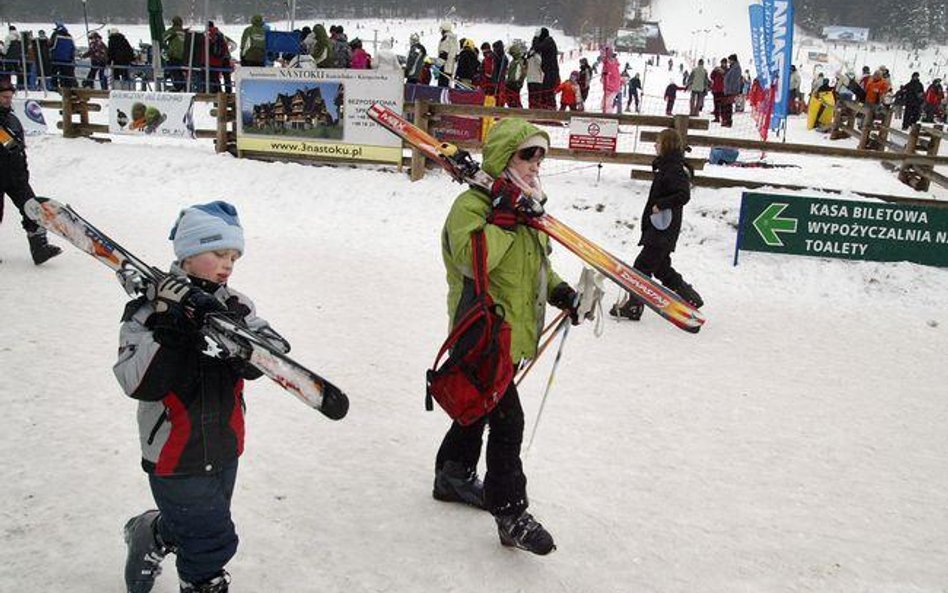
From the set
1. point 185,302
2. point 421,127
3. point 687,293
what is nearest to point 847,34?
point 421,127

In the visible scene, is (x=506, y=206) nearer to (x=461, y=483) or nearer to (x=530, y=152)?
(x=530, y=152)

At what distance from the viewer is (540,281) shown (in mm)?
3289

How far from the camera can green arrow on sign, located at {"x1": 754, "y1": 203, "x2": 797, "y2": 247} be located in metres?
8.99

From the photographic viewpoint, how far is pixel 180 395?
92.1 inches

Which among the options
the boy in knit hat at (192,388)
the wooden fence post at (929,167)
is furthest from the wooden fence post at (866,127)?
the boy in knit hat at (192,388)

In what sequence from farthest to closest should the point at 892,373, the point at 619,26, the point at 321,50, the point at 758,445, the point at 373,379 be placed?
the point at 619,26 < the point at 321,50 < the point at 892,373 < the point at 373,379 < the point at 758,445

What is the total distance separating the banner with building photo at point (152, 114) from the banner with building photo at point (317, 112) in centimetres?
Result: 117

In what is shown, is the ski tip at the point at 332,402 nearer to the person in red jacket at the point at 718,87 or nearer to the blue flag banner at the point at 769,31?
the blue flag banner at the point at 769,31

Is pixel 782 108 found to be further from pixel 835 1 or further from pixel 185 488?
pixel 835 1

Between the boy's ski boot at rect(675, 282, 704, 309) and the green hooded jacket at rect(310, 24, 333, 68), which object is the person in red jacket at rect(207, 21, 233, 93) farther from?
the boy's ski boot at rect(675, 282, 704, 309)

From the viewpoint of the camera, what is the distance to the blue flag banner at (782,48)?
1472cm

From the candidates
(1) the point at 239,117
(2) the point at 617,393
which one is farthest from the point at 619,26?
(2) the point at 617,393

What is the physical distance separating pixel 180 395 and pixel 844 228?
8895 mm

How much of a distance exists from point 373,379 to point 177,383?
129 inches
